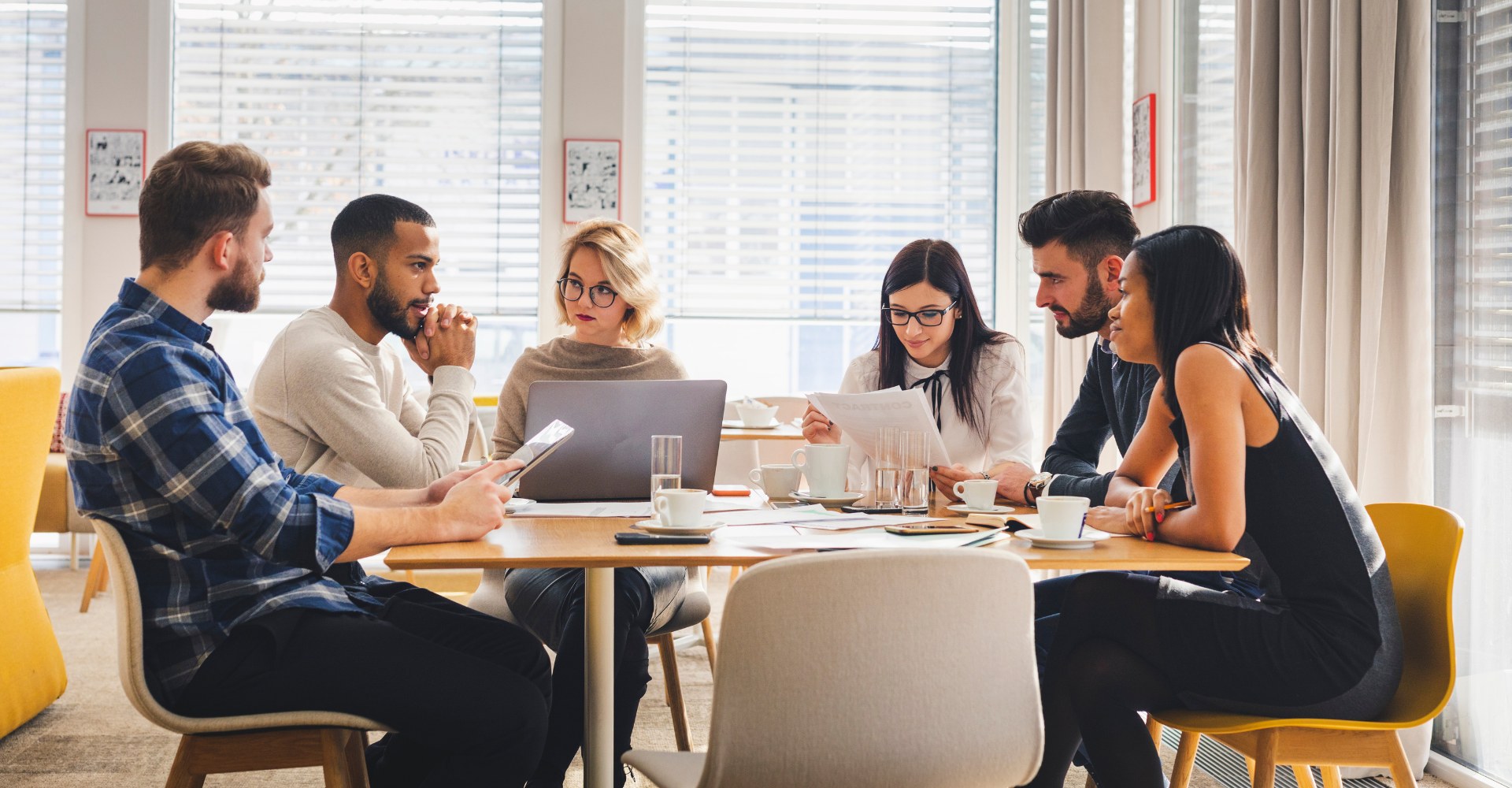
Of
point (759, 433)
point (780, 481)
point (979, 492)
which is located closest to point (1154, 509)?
point (979, 492)

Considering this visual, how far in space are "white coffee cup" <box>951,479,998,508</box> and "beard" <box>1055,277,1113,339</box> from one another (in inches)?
24.6

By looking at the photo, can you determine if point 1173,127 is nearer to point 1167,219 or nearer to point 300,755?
point 1167,219

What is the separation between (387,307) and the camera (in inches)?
82.3

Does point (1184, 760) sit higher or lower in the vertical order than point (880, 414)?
lower

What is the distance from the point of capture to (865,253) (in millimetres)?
5301

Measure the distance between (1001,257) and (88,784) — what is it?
13.9ft

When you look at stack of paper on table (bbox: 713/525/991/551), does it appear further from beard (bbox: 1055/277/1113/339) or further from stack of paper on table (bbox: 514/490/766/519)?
beard (bbox: 1055/277/1113/339)

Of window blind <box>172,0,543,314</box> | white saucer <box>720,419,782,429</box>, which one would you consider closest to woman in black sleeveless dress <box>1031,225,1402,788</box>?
white saucer <box>720,419,782,429</box>

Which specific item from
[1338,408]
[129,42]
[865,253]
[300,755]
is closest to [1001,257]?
[865,253]

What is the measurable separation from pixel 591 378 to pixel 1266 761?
1.45 meters

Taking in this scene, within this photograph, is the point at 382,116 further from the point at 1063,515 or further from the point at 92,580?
the point at 1063,515

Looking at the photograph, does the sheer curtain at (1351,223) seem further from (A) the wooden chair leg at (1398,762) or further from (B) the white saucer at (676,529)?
(B) the white saucer at (676,529)

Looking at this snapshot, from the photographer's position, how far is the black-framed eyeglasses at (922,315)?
7.80 ft

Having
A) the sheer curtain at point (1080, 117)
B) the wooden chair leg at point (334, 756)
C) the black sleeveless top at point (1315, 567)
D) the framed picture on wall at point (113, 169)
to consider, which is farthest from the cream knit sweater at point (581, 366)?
the framed picture on wall at point (113, 169)
